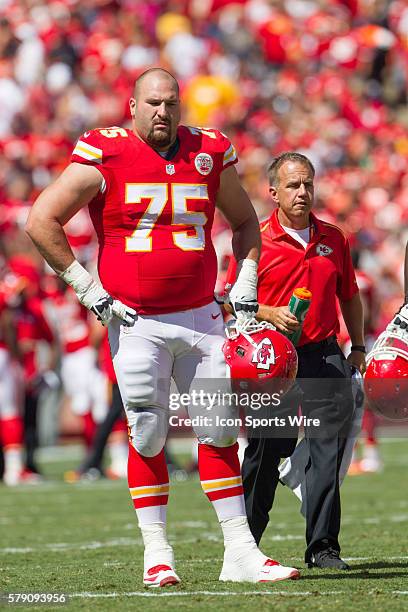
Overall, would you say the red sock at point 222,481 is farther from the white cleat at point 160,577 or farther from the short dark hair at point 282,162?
the short dark hair at point 282,162

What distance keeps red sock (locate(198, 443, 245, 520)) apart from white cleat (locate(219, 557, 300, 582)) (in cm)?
22

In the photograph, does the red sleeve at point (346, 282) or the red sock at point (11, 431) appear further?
the red sock at point (11, 431)

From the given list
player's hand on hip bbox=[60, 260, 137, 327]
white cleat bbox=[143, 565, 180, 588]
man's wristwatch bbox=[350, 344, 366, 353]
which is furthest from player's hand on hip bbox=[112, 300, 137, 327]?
man's wristwatch bbox=[350, 344, 366, 353]

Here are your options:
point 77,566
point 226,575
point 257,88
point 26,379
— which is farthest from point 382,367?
point 257,88

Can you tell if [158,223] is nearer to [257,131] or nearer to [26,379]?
[26,379]

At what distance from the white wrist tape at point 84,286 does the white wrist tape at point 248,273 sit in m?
0.64

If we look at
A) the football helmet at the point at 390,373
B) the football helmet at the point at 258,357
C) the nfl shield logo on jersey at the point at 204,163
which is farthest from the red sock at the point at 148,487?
the nfl shield logo on jersey at the point at 204,163

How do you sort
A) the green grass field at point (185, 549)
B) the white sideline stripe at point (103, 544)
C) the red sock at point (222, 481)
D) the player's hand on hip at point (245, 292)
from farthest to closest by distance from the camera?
the white sideline stripe at point (103, 544), the player's hand on hip at point (245, 292), the red sock at point (222, 481), the green grass field at point (185, 549)

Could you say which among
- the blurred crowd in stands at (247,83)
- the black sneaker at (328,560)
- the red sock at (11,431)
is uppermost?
the blurred crowd in stands at (247,83)

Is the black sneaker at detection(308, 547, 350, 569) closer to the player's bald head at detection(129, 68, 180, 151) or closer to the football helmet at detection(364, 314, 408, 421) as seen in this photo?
the football helmet at detection(364, 314, 408, 421)

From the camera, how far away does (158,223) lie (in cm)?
617

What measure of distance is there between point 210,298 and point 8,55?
1670 centimetres

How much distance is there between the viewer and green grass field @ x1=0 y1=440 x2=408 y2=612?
18.6ft

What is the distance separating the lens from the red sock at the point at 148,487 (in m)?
6.23
